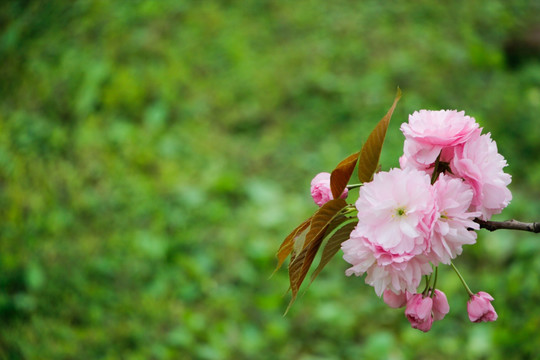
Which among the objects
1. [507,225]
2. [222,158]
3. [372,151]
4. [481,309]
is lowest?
[222,158]

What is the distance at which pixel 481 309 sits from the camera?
0.70m

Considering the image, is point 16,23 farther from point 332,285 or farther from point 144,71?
point 332,285

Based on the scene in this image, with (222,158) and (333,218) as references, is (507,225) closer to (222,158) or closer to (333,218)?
(333,218)

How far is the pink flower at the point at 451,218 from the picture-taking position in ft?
1.99

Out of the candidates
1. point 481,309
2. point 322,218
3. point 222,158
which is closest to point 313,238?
point 322,218

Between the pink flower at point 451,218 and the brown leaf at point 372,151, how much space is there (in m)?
0.08

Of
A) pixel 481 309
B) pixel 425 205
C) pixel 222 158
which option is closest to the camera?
pixel 425 205

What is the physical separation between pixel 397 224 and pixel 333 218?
8cm

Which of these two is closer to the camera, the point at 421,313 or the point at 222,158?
the point at 421,313

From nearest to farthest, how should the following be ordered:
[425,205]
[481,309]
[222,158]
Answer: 1. [425,205]
2. [481,309]
3. [222,158]

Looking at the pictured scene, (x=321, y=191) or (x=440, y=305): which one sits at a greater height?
(x=321, y=191)

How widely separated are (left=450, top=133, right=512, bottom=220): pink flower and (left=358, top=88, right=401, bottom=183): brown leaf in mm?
86

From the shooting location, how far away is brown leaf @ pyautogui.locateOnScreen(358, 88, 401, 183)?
65 cm

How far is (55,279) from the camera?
7.11 ft
